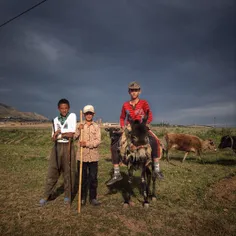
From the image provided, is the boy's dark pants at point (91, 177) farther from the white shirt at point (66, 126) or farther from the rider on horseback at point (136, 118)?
the white shirt at point (66, 126)

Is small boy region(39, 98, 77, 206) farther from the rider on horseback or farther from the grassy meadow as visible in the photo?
the rider on horseback

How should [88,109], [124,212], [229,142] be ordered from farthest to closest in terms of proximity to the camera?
1. [229,142]
2. [88,109]
3. [124,212]

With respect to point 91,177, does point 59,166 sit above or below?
above

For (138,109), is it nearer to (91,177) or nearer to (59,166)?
(91,177)

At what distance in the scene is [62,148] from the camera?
18.3 feet

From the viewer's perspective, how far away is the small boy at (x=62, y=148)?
5.54 metres

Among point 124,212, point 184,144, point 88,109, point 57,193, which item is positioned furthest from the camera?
point 184,144

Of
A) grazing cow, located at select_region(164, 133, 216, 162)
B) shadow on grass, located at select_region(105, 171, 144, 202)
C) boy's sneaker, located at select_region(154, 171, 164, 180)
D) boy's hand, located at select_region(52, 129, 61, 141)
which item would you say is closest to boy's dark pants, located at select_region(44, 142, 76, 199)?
boy's hand, located at select_region(52, 129, 61, 141)

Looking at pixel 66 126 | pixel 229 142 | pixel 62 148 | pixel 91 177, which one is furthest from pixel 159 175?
pixel 229 142

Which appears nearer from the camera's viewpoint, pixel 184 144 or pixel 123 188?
pixel 123 188

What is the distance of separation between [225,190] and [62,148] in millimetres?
6345

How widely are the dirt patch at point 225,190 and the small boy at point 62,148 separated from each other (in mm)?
5181

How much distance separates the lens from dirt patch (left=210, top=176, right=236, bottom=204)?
656 centimetres

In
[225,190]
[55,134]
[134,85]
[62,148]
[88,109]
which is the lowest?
[225,190]
